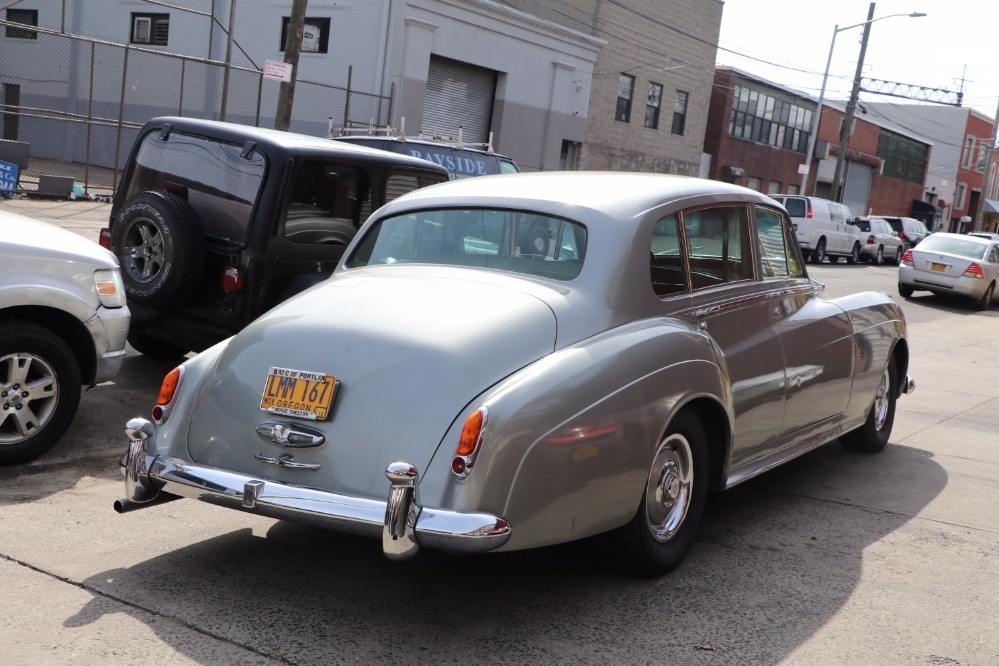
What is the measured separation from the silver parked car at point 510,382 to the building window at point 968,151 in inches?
2934

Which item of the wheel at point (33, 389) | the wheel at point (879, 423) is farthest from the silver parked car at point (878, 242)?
the wheel at point (33, 389)

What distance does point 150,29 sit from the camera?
3019 centimetres

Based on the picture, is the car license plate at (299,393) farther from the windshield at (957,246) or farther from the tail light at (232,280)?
the windshield at (957,246)

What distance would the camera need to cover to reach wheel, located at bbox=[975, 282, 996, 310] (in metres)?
20.9

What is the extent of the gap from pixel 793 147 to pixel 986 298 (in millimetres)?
29377

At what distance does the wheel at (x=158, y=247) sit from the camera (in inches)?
265

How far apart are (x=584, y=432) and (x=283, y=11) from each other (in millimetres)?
26020

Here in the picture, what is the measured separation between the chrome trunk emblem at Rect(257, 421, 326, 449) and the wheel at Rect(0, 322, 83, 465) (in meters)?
2.17

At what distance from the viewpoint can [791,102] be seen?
48.0 metres

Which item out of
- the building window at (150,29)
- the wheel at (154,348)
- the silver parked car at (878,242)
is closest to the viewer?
the wheel at (154,348)

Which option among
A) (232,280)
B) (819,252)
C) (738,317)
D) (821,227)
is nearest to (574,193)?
(738,317)

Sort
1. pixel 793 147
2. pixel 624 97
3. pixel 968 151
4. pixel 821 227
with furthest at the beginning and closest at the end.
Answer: pixel 968 151, pixel 793 147, pixel 624 97, pixel 821 227

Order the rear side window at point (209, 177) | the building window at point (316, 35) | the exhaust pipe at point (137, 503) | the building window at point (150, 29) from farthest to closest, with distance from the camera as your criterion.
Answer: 1. the building window at point (150, 29)
2. the building window at point (316, 35)
3. the rear side window at point (209, 177)
4. the exhaust pipe at point (137, 503)

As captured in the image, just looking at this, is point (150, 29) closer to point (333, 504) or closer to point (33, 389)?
point (33, 389)
